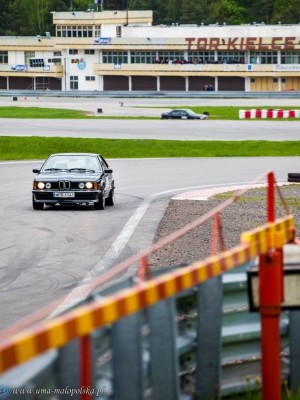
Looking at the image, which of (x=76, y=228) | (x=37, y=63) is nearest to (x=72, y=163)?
(x=76, y=228)

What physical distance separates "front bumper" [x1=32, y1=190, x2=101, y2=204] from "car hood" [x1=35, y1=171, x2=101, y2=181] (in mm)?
437

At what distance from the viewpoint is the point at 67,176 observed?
26.5m

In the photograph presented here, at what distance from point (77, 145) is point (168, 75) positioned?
84461mm

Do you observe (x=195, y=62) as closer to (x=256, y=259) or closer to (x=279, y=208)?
(x=279, y=208)

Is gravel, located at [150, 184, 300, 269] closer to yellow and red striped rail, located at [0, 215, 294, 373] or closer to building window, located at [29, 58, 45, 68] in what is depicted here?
yellow and red striped rail, located at [0, 215, 294, 373]

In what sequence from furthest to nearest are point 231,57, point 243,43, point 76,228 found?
1. point 231,57
2. point 243,43
3. point 76,228

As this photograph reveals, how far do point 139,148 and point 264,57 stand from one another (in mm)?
86727

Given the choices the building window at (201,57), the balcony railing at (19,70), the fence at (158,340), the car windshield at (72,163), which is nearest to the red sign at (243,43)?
the building window at (201,57)

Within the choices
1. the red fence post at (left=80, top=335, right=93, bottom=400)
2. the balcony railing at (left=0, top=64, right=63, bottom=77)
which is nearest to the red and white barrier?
the red fence post at (left=80, top=335, right=93, bottom=400)

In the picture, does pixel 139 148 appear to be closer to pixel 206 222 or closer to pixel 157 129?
pixel 157 129

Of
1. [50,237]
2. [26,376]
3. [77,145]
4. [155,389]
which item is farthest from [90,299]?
[77,145]

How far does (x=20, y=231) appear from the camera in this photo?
21453mm

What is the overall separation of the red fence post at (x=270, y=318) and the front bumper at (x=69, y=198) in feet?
63.8

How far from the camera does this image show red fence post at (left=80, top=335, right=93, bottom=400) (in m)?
5.05
